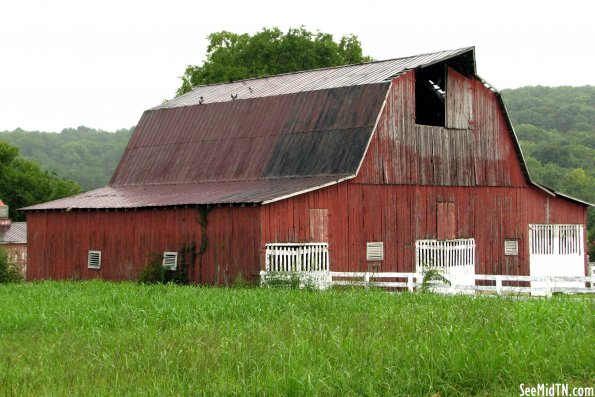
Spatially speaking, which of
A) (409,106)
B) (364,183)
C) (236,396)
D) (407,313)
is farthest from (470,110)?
(236,396)

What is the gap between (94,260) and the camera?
1271 inches

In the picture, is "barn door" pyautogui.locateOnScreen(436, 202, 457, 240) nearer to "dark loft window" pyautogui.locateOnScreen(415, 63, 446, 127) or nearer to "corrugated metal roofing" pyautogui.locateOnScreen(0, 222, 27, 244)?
"dark loft window" pyautogui.locateOnScreen(415, 63, 446, 127)

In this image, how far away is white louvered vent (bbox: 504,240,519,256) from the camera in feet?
111

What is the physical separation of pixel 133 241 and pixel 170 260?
1.78 m

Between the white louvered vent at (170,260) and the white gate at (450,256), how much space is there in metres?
7.10

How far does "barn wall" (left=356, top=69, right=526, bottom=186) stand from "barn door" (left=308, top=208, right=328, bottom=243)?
6.23 feet

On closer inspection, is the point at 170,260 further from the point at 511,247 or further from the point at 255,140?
the point at 511,247

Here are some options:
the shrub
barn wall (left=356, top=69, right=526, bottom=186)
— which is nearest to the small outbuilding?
the shrub

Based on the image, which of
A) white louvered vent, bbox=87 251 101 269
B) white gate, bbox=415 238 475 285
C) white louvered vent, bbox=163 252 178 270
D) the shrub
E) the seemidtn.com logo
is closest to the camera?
the seemidtn.com logo

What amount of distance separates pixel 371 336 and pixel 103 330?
16.3 feet

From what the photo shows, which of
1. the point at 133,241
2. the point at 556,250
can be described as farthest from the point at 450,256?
the point at 133,241

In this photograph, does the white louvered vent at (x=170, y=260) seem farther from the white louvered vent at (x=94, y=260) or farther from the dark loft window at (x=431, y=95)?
the dark loft window at (x=431, y=95)

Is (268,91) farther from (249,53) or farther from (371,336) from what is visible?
(371,336)

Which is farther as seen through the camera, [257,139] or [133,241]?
[257,139]
